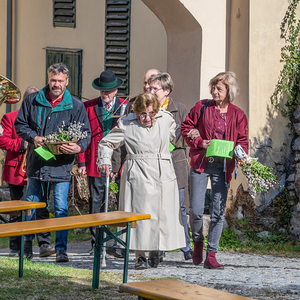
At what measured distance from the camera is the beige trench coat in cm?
507

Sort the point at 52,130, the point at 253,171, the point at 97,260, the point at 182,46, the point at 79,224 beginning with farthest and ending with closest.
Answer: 1. the point at 182,46
2. the point at 52,130
3. the point at 253,171
4. the point at 97,260
5. the point at 79,224

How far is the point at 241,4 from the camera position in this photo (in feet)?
23.8

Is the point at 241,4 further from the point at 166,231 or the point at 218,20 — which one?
the point at 166,231

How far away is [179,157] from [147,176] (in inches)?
45.5

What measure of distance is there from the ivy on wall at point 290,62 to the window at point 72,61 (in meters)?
5.50

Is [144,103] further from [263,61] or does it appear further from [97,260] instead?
[263,61]

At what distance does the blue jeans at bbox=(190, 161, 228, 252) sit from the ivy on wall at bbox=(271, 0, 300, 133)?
2.05 m

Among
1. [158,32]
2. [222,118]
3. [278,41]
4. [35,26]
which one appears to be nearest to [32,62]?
[35,26]

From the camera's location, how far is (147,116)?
5105 mm

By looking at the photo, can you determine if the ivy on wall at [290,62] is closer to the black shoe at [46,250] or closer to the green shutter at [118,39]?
the black shoe at [46,250]

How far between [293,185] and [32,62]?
717 centimetres

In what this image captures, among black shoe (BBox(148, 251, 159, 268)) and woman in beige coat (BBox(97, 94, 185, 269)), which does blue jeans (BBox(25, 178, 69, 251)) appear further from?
black shoe (BBox(148, 251, 159, 268))

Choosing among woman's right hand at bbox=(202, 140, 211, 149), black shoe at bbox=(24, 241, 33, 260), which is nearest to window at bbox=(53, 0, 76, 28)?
black shoe at bbox=(24, 241, 33, 260)

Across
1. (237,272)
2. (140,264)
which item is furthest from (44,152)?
(237,272)
